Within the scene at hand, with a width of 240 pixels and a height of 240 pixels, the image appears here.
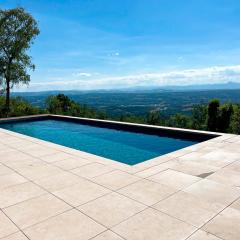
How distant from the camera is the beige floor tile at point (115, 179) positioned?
203 inches

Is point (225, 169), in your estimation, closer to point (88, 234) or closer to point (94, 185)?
point (94, 185)

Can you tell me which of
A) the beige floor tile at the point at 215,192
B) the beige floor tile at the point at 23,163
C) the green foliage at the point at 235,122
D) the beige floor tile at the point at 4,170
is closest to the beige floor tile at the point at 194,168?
the beige floor tile at the point at 215,192

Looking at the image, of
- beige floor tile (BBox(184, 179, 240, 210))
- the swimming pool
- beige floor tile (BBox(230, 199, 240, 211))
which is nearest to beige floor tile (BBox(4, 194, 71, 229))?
beige floor tile (BBox(184, 179, 240, 210))

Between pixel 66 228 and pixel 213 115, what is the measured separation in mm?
12589

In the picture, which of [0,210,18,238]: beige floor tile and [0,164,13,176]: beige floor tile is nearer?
[0,210,18,238]: beige floor tile

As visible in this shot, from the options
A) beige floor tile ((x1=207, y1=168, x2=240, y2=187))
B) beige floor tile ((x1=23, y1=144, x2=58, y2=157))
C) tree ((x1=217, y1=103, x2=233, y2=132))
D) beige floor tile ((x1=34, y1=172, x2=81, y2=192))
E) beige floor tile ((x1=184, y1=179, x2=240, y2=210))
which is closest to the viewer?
beige floor tile ((x1=184, y1=179, x2=240, y2=210))

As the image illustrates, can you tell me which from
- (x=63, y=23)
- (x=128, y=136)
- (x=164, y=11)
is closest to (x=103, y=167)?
(x=128, y=136)

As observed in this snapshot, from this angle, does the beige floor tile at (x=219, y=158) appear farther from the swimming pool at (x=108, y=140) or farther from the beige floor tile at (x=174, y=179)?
the swimming pool at (x=108, y=140)

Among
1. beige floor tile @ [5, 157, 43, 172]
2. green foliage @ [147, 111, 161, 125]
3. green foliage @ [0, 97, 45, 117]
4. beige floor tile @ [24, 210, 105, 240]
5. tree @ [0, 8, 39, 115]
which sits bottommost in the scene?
green foliage @ [147, 111, 161, 125]

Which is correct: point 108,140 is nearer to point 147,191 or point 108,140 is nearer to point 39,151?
point 39,151

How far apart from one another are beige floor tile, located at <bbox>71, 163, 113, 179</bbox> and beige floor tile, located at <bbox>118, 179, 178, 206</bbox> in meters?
1.02

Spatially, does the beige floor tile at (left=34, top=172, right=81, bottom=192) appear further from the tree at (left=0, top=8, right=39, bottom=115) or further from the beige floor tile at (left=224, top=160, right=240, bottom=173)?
the tree at (left=0, top=8, right=39, bottom=115)

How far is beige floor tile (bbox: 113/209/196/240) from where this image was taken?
3.43 metres

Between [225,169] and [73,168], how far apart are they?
11.8ft
